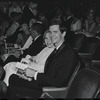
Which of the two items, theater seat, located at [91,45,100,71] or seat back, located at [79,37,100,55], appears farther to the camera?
seat back, located at [79,37,100,55]

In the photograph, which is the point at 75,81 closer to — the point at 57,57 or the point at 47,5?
the point at 57,57

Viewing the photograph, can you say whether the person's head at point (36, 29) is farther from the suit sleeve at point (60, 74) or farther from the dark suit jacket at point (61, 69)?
the suit sleeve at point (60, 74)

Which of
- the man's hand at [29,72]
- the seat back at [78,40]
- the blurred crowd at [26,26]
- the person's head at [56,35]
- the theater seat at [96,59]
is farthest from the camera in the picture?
the blurred crowd at [26,26]

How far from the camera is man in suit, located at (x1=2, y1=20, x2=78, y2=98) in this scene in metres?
3.23

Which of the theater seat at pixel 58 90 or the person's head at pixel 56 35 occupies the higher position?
the person's head at pixel 56 35

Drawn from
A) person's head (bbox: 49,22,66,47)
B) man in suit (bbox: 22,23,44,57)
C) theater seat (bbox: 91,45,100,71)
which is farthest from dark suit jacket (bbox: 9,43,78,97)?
man in suit (bbox: 22,23,44,57)

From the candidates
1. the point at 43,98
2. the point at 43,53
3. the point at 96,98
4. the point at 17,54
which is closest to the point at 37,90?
the point at 43,98

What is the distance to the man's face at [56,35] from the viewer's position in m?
3.68

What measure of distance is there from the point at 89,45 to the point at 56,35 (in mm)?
1920

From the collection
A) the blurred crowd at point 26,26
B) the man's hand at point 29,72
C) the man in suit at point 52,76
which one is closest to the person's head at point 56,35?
the man in suit at point 52,76

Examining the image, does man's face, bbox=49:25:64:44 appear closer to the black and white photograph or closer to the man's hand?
the black and white photograph

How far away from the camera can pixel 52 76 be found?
11.1 feet

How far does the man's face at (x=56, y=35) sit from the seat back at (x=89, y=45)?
65.1 inches

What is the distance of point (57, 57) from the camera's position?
3.47m
